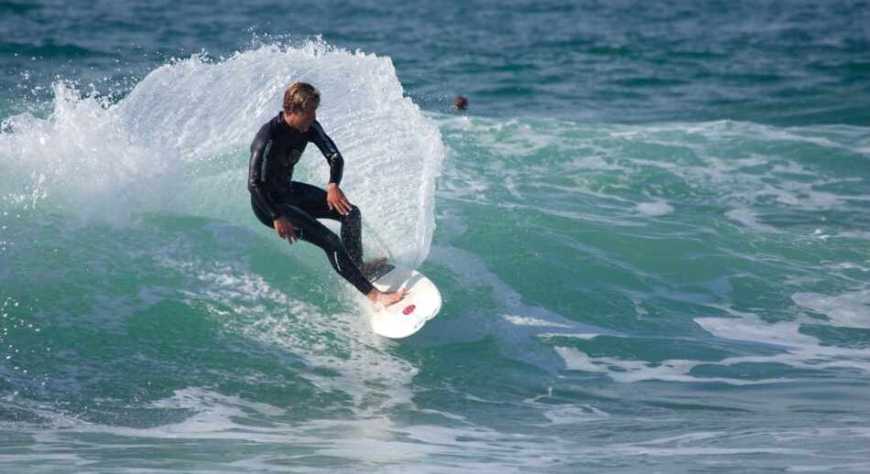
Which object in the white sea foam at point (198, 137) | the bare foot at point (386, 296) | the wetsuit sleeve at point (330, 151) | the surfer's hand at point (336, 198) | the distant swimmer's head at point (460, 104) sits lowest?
the bare foot at point (386, 296)

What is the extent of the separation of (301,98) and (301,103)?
0.03 meters

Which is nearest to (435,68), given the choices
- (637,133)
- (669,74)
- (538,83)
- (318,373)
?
(538,83)

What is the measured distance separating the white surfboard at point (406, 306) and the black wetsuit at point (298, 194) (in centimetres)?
37

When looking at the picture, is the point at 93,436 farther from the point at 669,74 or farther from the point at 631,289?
the point at 669,74

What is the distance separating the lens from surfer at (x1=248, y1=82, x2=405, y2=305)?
8287 mm

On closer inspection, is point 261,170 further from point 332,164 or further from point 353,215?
point 353,215

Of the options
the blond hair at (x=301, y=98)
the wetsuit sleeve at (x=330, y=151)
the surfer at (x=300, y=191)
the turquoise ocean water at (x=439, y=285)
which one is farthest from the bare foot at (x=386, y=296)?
the blond hair at (x=301, y=98)

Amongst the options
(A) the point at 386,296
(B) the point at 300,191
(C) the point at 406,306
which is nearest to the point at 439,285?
(C) the point at 406,306

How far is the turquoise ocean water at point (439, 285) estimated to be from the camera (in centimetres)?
743

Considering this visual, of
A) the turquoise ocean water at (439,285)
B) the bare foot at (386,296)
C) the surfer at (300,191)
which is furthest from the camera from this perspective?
the bare foot at (386,296)

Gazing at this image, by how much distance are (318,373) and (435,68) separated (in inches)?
607

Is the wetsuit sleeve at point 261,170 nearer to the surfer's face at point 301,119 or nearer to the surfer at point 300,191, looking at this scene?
the surfer at point 300,191

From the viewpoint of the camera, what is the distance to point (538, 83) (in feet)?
72.7

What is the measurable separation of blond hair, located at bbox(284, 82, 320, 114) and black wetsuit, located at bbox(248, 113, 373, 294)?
0.23 meters
